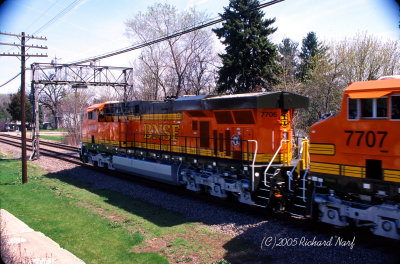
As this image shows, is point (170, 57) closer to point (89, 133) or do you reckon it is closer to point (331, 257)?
point (89, 133)

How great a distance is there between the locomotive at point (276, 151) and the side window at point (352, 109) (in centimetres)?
2

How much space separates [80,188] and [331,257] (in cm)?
1077

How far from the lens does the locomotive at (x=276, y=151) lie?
20.1ft

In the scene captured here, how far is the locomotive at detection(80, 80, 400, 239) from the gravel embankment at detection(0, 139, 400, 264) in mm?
410

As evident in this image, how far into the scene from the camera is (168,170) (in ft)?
38.8

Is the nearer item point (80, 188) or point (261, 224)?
point (261, 224)

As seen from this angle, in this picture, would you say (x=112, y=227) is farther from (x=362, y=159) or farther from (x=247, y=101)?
(x=362, y=159)

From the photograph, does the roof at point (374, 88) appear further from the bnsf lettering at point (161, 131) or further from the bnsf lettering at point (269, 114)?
the bnsf lettering at point (161, 131)

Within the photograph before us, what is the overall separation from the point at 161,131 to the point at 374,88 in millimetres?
9089

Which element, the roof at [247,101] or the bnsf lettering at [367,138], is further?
the roof at [247,101]

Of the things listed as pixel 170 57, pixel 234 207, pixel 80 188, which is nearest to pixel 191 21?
pixel 170 57

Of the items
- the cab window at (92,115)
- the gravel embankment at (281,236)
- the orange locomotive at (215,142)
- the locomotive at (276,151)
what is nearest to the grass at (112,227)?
the gravel embankment at (281,236)

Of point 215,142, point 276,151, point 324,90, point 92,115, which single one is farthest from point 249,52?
point 276,151

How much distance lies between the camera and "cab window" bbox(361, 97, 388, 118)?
6064mm
